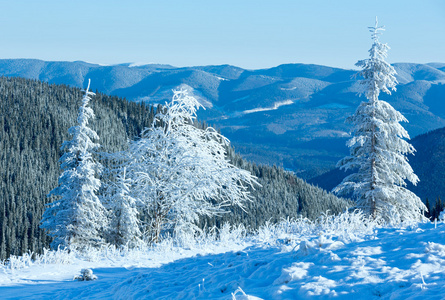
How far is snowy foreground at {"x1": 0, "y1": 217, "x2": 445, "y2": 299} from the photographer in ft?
16.7

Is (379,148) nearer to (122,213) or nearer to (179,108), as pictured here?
(179,108)

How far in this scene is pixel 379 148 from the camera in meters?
20.3

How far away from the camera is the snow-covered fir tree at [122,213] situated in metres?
15.6

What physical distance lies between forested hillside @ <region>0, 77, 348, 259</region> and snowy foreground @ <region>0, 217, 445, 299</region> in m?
63.6

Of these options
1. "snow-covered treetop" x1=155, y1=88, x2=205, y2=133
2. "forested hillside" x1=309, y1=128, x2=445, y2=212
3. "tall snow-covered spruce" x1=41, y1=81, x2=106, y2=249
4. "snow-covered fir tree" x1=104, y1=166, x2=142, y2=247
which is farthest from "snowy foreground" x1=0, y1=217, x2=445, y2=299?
"forested hillside" x1=309, y1=128, x2=445, y2=212

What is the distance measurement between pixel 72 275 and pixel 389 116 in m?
17.0

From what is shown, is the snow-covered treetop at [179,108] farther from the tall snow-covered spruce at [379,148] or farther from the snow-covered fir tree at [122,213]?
the tall snow-covered spruce at [379,148]

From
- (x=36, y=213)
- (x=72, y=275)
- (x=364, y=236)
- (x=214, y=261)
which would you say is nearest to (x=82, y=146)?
(x=72, y=275)

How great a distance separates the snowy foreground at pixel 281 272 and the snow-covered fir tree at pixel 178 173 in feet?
15.2

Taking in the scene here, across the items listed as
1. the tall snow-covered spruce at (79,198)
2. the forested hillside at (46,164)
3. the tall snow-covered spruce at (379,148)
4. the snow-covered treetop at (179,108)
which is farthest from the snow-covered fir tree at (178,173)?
the forested hillside at (46,164)

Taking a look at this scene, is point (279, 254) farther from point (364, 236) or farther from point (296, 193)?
point (296, 193)

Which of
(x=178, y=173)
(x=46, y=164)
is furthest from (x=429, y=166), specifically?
(x=178, y=173)

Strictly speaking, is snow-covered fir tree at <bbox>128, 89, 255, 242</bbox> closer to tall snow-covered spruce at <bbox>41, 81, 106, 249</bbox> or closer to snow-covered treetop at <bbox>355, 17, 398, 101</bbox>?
tall snow-covered spruce at <bbox>41, 81, 106, 249</bbox>

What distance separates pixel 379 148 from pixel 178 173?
10.5 meters
